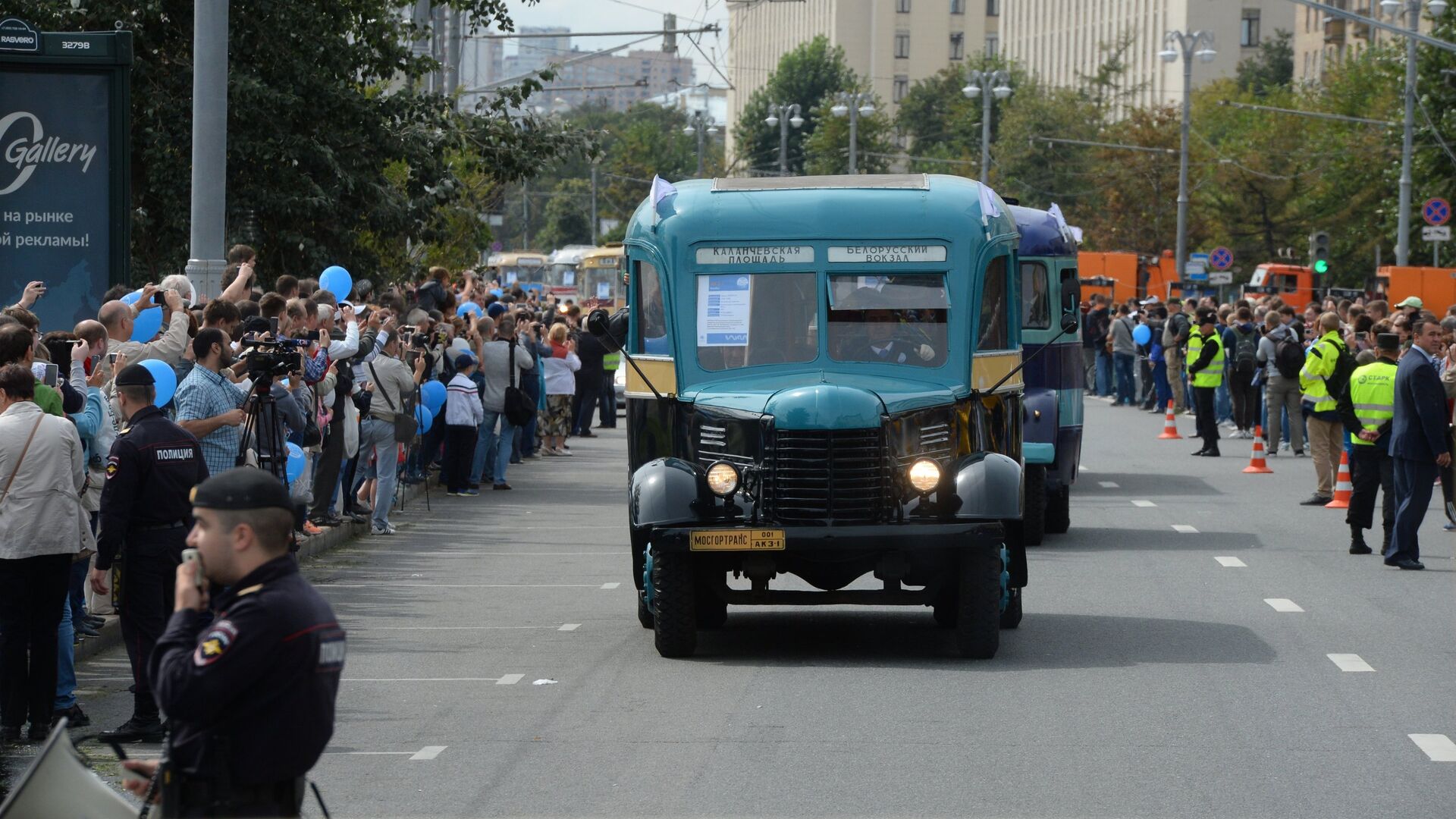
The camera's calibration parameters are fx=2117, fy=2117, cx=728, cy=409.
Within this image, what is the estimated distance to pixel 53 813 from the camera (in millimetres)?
4703

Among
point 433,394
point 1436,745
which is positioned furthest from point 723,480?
point 433,394

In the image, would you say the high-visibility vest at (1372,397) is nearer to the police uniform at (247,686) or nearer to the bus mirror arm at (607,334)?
the bus mirror arm at (607,334)

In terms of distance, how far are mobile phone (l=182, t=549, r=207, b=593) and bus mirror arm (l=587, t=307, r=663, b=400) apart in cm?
739

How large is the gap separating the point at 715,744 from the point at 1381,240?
2003 inches

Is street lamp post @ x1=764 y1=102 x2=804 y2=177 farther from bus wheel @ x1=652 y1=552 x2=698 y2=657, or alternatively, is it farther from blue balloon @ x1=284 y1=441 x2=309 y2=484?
bus wheel @ x1=652 y1=552 x2=698 y2=657

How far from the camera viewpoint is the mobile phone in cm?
494

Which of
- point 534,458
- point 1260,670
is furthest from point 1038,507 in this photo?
point 534,458

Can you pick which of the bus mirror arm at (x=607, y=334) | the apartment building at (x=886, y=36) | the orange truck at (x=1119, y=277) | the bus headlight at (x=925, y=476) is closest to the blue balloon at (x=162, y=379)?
the bus mirror arm at (x=607, y=334)

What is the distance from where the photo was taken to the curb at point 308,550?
11.7m

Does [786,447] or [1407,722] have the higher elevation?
[786,447]

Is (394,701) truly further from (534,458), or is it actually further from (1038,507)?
(534,458)

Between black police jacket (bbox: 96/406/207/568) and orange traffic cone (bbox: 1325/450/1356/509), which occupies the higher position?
black police jacket (bbox: 96/406/207/568)

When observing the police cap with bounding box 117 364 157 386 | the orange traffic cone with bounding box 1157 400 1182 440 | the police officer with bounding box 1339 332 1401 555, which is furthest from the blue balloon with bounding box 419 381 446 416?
the orange traffic cone with bounding box 1157 400 1182 440

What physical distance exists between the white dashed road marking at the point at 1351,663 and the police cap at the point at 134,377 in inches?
252
